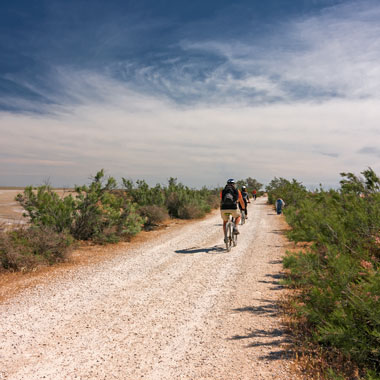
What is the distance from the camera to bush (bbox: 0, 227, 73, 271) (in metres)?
7.00

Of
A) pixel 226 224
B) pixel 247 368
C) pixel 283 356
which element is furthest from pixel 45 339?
pixel 226 224

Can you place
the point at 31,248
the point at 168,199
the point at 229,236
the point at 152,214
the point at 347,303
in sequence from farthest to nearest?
the point at 168,199, the point at 152,214, the point at 229,236, the point at 31,248, the point at 347,303

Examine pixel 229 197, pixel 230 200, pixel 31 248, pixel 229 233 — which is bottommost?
pixel 31 248

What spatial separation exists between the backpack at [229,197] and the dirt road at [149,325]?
228 cm

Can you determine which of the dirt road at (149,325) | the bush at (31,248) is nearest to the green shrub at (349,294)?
the dirt road at (149,325)

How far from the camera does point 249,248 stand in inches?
396

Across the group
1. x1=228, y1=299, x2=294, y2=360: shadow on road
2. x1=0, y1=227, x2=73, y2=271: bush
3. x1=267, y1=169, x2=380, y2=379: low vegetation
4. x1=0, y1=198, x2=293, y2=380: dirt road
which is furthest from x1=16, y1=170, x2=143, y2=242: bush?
x1=267, y1=169, x2=380, y2=379: low vegetation

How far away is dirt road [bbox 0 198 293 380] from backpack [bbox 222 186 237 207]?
2280mm

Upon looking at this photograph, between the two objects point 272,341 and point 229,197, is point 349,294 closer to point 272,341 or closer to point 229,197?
point 272,341

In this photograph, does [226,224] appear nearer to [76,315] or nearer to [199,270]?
[199,270]

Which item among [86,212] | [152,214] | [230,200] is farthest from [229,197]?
[152,214]

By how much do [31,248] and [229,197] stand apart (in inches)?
239

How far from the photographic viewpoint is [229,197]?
9.44 meters

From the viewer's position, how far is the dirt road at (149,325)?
3318 mm
